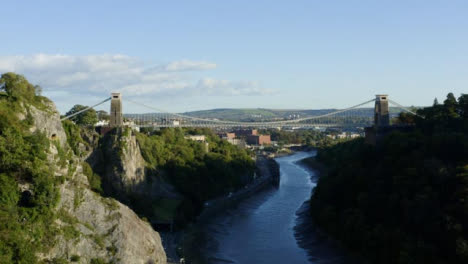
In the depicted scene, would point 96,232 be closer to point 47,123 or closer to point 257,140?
point 47,123

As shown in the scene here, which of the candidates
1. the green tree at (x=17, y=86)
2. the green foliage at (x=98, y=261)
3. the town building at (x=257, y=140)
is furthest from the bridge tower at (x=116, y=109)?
the town building at (x=257, y=140)

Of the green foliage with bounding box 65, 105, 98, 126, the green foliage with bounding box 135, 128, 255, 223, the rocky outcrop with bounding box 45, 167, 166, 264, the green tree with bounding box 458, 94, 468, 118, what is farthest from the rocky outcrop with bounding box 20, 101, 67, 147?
the green tree with bounding box 458, 94, 468, 118

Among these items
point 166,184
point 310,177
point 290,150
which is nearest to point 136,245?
point 166,184

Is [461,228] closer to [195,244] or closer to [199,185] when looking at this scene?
[195,244]

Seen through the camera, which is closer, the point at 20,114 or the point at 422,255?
the point at 422,255

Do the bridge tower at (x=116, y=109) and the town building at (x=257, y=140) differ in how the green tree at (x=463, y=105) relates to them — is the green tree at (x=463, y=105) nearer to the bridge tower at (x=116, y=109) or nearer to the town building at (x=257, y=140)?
the bridge tower at (x=116, y=109)

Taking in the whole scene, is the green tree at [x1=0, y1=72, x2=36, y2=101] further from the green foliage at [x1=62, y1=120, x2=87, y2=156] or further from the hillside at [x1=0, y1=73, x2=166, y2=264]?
the green foliage at [x1=62, y1=120, x2=87, y2=156]

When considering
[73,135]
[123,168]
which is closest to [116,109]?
[73,135]
